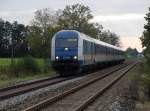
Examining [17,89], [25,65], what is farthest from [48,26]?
[17,89]

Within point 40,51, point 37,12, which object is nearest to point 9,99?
point 40,51

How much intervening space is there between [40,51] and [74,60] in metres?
52.7

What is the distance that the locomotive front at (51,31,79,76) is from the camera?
36.2m

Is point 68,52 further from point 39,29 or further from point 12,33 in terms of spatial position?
point 12,33

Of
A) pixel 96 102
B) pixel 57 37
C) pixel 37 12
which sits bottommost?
pixel 96 102

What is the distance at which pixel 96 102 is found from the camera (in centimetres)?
1744

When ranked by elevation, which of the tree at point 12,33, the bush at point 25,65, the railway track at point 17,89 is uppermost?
the tree at point 12,33

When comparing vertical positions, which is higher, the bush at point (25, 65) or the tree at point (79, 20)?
the tree at point (79, 20)

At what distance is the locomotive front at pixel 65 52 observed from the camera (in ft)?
119

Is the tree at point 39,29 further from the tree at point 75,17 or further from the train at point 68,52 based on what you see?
the train at point 68,52

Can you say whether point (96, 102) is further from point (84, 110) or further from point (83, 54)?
point (83, 54)

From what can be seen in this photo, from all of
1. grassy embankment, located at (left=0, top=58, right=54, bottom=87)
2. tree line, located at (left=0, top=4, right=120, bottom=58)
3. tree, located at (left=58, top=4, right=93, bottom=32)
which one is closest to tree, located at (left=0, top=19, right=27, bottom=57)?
tree line, located at (left=0, top=4, right=120, bottom=58)

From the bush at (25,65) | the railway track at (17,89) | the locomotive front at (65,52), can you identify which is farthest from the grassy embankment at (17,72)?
the railway track at (17,89)

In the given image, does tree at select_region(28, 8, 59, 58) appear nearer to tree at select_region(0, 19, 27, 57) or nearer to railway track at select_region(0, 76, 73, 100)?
tree at select_region(0, 19, 27, 57)
